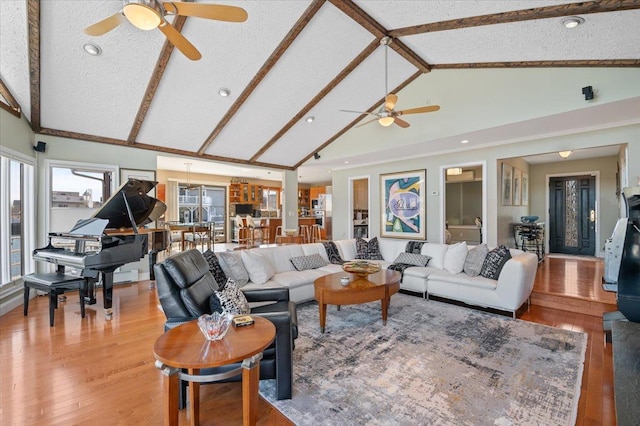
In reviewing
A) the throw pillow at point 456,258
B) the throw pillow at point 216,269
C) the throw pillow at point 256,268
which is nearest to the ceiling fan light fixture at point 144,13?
the throw pillow at point 216,269

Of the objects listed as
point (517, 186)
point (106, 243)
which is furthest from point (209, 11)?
point (517, 186)

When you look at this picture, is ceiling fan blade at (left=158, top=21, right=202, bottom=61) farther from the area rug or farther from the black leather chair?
the area rug

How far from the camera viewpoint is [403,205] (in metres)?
Answer: 7.18

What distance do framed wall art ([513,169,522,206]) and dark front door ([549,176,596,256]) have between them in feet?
5.95

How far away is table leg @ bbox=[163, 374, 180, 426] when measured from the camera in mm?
1647

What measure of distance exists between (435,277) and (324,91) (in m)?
3.54

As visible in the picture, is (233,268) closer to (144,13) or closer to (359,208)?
(144,13)

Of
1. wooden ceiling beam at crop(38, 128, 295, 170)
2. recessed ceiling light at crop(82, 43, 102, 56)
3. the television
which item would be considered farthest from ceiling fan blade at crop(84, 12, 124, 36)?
the television

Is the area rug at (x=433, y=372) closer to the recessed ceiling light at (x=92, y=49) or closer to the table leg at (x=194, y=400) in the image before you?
the table leg at (x=194, y=400)

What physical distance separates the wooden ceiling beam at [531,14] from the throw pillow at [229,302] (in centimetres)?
377

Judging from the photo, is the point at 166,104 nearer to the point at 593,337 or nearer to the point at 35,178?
the point at 35,178

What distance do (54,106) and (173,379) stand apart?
4882 mm

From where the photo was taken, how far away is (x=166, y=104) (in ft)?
15.8

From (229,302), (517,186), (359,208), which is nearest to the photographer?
(229,302)
